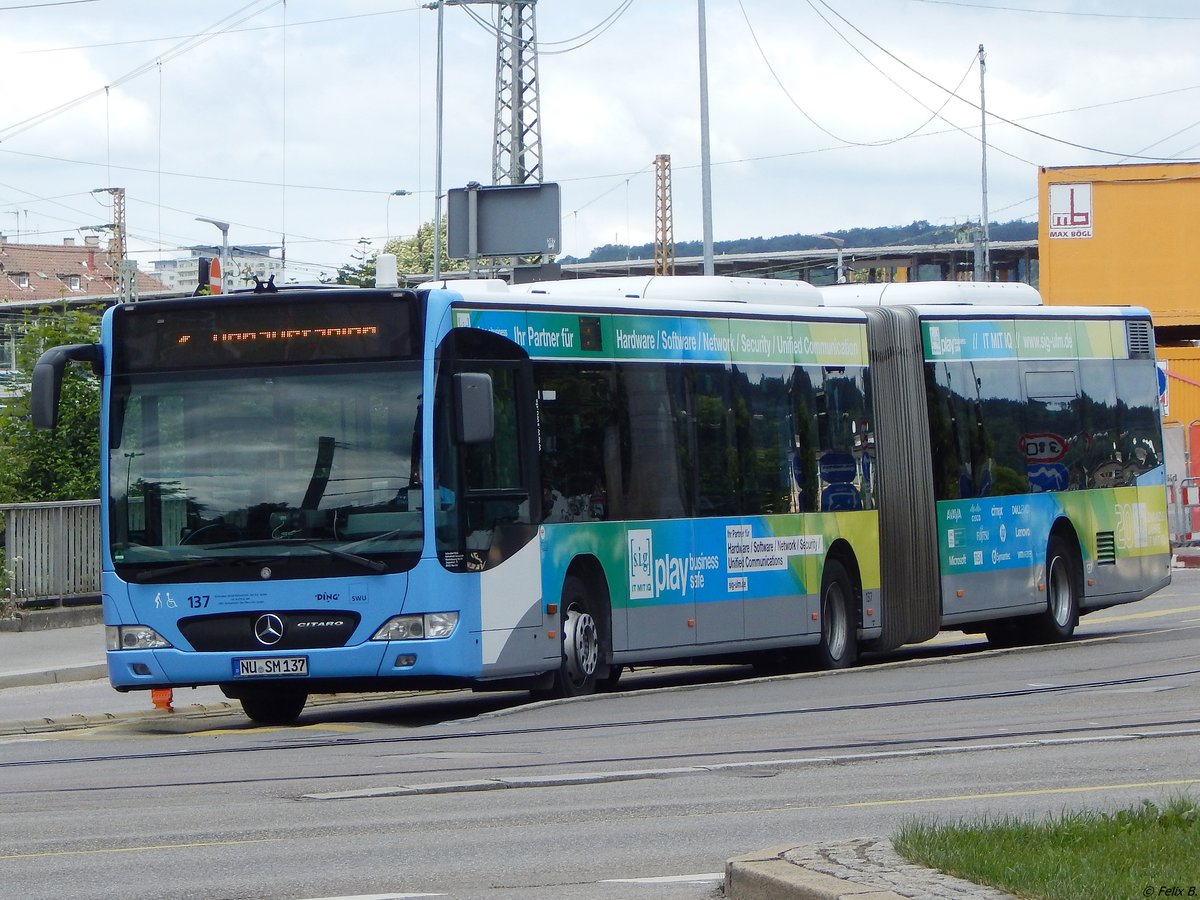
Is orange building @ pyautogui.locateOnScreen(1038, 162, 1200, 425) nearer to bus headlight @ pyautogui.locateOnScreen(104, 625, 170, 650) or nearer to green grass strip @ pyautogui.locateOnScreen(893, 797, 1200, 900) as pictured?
bus headlight @ pyautogui.locateOnScreen(104, 625, 170, 650)

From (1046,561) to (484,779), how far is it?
449 inches

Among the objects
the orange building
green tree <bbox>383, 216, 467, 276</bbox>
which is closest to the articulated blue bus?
the orange building

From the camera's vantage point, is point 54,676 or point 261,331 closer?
point 261,331

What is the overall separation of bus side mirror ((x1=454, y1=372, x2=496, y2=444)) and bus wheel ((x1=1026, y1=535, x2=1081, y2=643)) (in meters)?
8.84

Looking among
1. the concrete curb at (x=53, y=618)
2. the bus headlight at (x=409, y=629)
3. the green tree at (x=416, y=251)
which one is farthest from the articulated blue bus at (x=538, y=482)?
the green tree at (x=416, y=251)

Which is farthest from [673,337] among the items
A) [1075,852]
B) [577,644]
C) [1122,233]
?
[1122,233]

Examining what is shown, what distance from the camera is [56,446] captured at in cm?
2906

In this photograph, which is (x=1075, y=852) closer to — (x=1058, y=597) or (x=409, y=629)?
(x=409, y=629)

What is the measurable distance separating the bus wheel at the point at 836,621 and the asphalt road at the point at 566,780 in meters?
0.94

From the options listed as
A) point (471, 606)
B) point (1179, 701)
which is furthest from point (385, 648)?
point (1179, 701)

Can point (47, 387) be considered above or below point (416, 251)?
below

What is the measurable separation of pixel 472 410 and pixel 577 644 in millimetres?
2347

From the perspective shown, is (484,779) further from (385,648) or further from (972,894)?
(972,894)

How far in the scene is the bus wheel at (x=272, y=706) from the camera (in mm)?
15523
